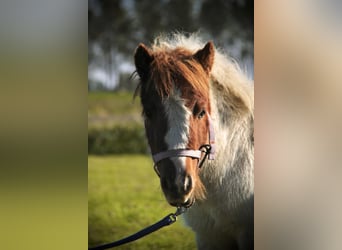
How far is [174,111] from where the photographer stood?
2.52 metres

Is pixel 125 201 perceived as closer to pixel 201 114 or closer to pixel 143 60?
pixel 201 114

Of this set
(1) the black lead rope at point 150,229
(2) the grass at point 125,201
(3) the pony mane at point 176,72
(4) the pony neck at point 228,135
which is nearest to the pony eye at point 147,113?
(3) the pony mane at point 176,72

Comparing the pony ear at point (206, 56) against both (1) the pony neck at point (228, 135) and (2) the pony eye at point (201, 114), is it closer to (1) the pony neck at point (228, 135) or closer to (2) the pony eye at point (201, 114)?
(1) the pony neck at point (228, 135)

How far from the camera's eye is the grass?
2.53 metres

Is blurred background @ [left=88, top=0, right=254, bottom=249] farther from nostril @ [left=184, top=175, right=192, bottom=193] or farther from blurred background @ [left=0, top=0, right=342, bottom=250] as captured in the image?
nostril @ [left=184, top=175, right=192, bottom=193]

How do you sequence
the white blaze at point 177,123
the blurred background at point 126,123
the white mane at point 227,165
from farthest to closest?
the white mane at point 227,165 < the white blaze at point 177,123 < the blurred background at point 126,123

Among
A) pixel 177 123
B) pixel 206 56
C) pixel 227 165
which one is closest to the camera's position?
pixel 177 123

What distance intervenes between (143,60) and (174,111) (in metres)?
0.31

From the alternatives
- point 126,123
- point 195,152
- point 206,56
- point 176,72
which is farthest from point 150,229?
point 206,56

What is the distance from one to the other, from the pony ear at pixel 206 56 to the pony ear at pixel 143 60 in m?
0.26

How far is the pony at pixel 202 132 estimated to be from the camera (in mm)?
2535
